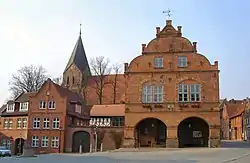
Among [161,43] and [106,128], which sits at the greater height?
[161,43]

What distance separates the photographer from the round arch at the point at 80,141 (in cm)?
4722

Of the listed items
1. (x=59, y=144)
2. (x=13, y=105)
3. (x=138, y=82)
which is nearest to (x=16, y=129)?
(x=13, y=105)

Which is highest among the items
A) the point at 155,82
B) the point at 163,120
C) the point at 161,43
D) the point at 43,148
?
the point at 161,43

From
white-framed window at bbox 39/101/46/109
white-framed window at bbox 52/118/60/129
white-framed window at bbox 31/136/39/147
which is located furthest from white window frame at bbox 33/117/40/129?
white-framed window at bbox 52/118/60/129

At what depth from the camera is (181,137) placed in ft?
140

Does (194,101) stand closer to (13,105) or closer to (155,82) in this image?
(155,82)

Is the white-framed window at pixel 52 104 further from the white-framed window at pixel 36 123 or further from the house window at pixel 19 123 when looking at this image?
the house window at pixel 19 123

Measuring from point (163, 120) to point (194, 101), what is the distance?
394 cm

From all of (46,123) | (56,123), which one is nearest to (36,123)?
(46,123)

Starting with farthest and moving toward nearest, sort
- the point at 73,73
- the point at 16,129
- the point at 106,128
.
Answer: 1. the point at 73,73
2. the point at 16,129
3. the point at 106,128

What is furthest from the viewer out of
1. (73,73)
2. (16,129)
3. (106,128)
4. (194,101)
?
(73,73)

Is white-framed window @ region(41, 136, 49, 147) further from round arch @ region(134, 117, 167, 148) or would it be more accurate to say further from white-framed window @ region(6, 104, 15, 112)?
round arch @ region(134, 117, 167, 148)

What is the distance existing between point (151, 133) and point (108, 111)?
14529 mm

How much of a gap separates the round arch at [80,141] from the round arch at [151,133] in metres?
7.95
